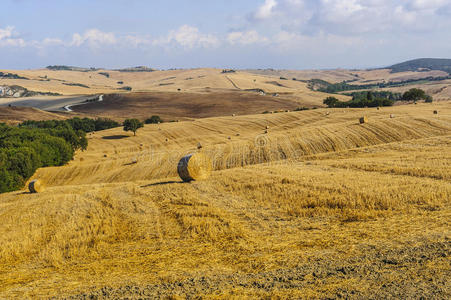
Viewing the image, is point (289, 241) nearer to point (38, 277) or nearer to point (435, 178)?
point (38, 277)

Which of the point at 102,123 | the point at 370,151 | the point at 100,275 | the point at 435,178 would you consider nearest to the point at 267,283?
the point at 100,275

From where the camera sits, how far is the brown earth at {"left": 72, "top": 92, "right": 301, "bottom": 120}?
4742 inches

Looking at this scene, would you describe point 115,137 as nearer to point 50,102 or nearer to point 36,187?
point 36,187

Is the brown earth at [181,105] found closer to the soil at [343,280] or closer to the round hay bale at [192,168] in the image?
the round hay bale at [192,168]

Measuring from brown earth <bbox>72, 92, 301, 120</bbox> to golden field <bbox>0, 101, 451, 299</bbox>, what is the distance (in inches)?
3607

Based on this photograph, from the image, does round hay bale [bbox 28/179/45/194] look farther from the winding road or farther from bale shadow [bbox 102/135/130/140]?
the winding road

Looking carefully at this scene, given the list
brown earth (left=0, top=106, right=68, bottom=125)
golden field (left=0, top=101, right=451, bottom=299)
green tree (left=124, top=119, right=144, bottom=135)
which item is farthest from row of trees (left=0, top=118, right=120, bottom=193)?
brown earth (left=0, top=106, right=68, bottom=125)

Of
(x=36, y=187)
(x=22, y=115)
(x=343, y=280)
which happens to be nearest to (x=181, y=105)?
(x=22, y=115)

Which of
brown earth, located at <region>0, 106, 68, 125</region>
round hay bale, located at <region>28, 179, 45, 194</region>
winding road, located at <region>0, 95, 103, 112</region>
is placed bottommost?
round hay bale, located at <region>28, 179, 45, 194</region>

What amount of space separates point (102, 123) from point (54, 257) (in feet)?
302

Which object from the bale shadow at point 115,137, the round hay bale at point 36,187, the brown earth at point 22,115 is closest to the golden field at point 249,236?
the round hay bale at point 36,187

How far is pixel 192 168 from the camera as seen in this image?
2477cm

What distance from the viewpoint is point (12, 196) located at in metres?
30.5

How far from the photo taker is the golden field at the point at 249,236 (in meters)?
9.20
